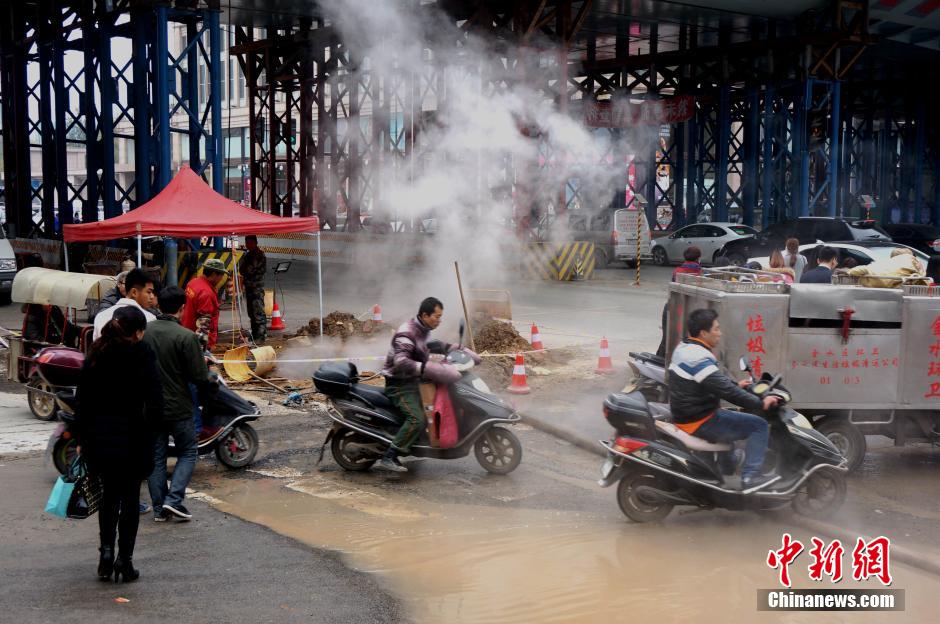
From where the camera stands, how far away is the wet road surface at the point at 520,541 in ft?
16.9

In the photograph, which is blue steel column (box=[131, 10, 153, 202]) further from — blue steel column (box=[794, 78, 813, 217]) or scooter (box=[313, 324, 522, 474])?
blue steel column (box=[794, 78, 813, 217])

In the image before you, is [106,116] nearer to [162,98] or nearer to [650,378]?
[162,98]

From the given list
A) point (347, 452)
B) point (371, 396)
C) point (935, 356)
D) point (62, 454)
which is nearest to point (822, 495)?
point (935, 356)

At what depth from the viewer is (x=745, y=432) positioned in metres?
6.21

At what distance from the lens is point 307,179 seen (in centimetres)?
2973

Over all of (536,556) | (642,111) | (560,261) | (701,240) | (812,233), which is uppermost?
(642,111)

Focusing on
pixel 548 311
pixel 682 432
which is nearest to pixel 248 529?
pixel 682 432

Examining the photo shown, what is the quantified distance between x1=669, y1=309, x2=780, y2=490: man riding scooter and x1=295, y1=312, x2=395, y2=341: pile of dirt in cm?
853

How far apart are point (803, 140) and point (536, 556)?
24771 mm

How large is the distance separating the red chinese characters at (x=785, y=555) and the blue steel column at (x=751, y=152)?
87.6 feet

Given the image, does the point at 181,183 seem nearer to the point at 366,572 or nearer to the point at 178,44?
the point at 366,572

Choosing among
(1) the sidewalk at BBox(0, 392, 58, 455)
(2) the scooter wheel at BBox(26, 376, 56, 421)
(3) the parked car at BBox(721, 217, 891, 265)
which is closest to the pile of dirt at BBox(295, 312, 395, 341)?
(1) the sidewalk at BBox(0, 392, 58, 455)

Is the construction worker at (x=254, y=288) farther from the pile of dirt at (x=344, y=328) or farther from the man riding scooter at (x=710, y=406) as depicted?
the man riding scooter at (x=710, y=406)

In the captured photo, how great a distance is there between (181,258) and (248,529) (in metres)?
12.8
